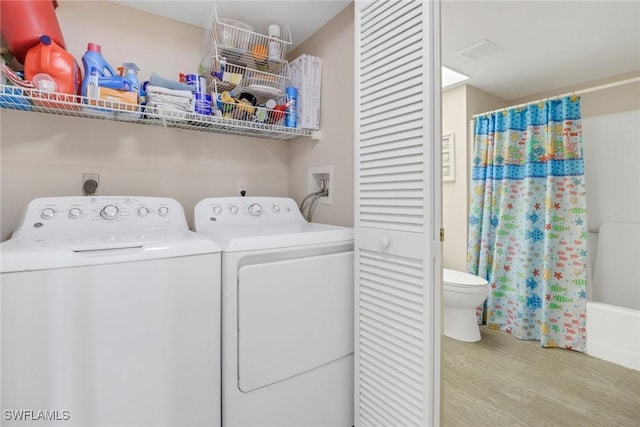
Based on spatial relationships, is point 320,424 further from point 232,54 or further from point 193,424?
point 232,54

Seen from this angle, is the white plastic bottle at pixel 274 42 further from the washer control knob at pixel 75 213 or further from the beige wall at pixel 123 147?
the washer control knob at pixel 75 213

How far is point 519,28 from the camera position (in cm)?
201

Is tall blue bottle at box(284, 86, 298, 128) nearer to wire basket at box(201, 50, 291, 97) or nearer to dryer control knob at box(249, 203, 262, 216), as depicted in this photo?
wire basket at box(201, 50, 291, 97)

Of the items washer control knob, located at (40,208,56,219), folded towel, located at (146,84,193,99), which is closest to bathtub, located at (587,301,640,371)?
folded towel, located at (146,84,193,99)

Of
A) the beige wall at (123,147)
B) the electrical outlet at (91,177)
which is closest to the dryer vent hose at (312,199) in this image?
the beige wall at (123,147)

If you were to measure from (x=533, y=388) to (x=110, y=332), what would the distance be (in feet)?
7.49

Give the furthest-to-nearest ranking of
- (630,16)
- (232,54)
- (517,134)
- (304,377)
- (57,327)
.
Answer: (517,134) → (630,16) → (232,54) → (304,377) → (57,327)

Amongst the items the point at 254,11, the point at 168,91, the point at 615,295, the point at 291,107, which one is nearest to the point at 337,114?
the point at 291,107

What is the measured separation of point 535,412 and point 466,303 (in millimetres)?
794

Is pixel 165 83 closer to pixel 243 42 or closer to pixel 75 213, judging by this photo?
pixel 243 42

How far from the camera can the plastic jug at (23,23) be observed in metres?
1.20

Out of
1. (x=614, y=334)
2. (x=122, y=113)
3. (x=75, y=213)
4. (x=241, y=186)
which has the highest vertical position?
(x=122, y=113)

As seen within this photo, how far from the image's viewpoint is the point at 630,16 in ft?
6.13

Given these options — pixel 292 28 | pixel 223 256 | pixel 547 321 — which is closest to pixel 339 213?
pixel 223 256
